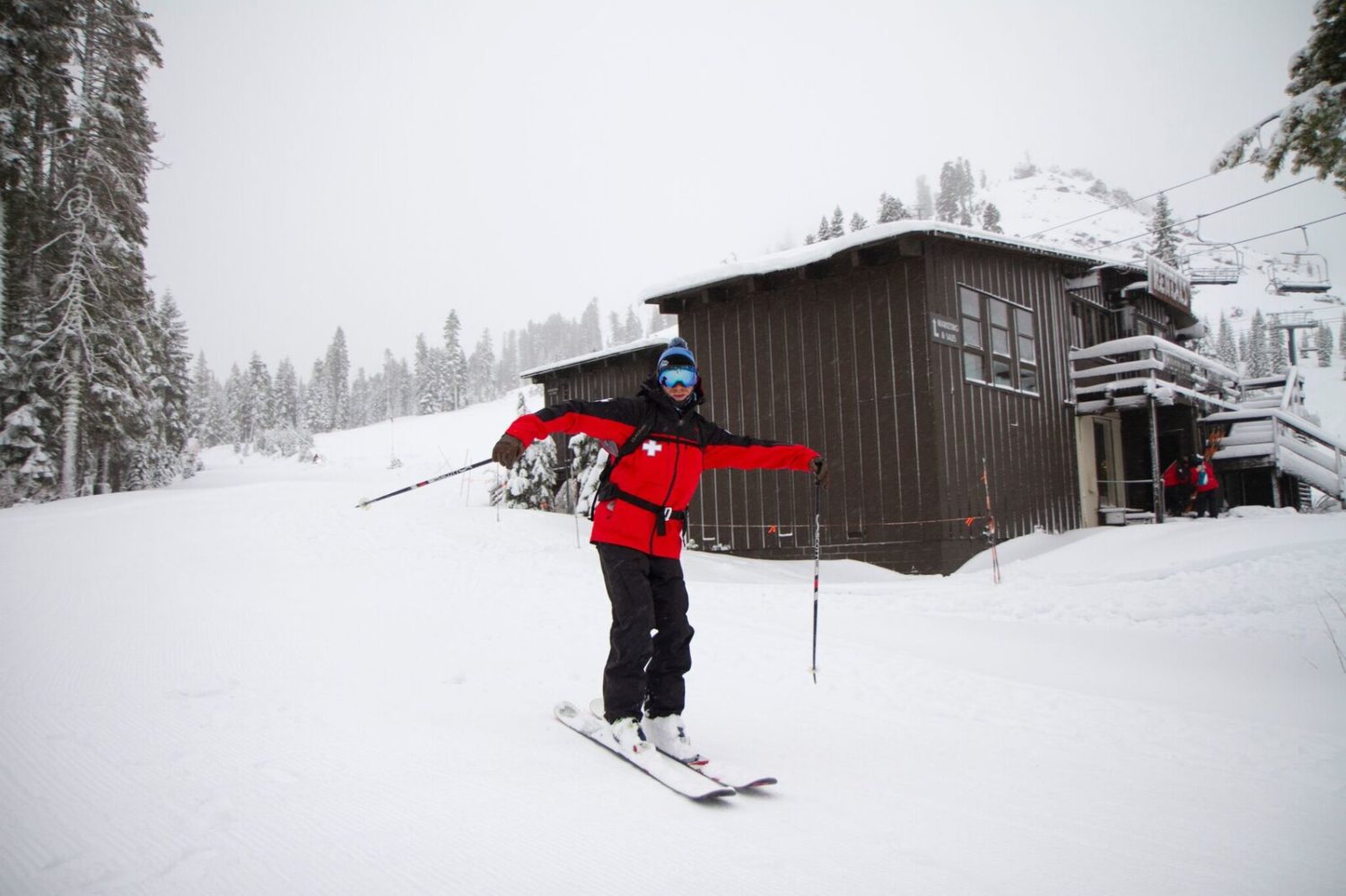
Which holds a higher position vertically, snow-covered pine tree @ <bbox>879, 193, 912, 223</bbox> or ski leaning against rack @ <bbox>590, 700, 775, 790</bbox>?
snow-covered pine tree @ <bbox>879, 193, 912, 223</bbox>

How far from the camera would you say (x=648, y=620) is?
381 centimetres

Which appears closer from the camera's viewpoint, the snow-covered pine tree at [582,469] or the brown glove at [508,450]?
the brown glove at [508,450]

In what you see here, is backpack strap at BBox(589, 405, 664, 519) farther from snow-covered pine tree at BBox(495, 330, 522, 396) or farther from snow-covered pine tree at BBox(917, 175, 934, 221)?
snow-covered pine tree at BBox(917, 175, 934, 221)

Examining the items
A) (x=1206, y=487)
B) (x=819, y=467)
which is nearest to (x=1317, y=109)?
(x=819, y=467)

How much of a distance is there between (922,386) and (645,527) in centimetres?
1021

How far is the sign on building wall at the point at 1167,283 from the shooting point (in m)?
17.8

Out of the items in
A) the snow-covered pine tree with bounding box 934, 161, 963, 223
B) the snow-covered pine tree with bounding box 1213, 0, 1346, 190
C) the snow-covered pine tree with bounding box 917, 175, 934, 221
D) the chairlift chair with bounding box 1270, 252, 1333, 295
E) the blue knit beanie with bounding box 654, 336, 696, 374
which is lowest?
the blue knit beanie with bounding box 654, 336, 696, 374

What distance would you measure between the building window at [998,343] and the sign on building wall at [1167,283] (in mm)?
4641

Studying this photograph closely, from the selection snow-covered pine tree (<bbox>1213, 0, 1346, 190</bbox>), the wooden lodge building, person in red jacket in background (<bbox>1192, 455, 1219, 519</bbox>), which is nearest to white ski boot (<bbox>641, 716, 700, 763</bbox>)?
snow-covered pine tree (<bbox>1213, 0, 1346, 190</bbox>)

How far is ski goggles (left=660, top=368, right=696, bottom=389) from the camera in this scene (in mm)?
4180

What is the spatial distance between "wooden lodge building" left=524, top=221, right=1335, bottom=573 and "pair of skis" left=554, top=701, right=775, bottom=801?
9528mm

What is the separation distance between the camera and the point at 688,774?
3314 mm

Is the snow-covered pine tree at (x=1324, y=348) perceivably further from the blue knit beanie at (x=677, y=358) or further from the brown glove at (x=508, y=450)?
the brown glove at (x=508, y=450)

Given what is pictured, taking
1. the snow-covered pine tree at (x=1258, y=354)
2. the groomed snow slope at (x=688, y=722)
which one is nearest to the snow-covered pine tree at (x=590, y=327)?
the snow-covered pine tree at (x=1258, y=354)
